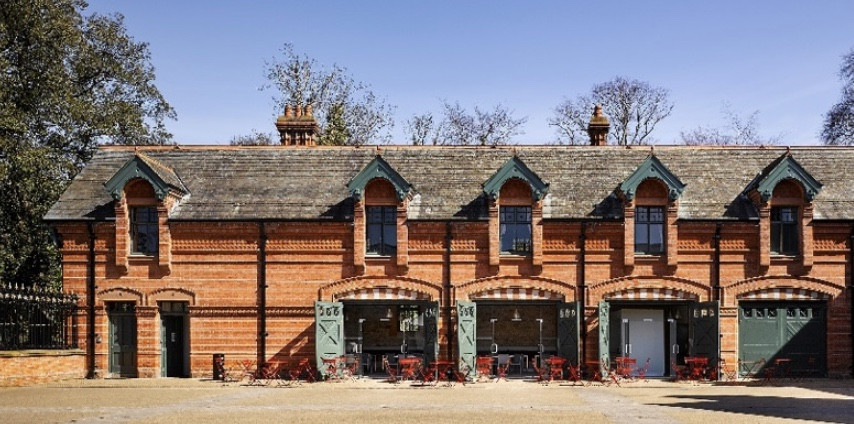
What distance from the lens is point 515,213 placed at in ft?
93.8

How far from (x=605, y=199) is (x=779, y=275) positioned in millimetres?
5492

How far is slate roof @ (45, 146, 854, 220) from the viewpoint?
93.9 ft

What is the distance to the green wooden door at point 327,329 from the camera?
27531mm

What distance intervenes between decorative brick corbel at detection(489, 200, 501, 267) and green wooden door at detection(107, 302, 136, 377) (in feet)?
35.1

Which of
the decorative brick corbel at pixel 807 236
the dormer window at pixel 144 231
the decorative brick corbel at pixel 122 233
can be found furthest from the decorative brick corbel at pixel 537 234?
the decorative brick corbel at pixel 122 233

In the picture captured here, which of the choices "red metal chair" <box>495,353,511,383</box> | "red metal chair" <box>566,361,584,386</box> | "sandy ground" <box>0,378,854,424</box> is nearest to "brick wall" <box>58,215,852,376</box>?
"red metal chair" <box>566,361,584,386</box>

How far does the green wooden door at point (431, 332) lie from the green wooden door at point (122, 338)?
864cm

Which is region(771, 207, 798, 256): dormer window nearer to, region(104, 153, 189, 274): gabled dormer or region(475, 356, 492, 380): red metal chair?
region(475, 356, 492, 380): red metal chair

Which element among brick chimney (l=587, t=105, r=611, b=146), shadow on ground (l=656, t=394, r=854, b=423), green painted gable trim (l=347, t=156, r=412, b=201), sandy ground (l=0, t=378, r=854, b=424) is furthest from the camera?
brick chimney (l=587, t=105, r=611, b=146)

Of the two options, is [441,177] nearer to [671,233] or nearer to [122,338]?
[671,233]

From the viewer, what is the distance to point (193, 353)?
28.3 meters

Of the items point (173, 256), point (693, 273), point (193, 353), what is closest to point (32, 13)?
point (173, 256)

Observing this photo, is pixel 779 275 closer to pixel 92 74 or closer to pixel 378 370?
pixel 378 370

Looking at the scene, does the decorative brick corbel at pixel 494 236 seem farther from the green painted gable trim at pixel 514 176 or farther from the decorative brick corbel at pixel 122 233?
the decorative brick corbel at pixel 122 233
